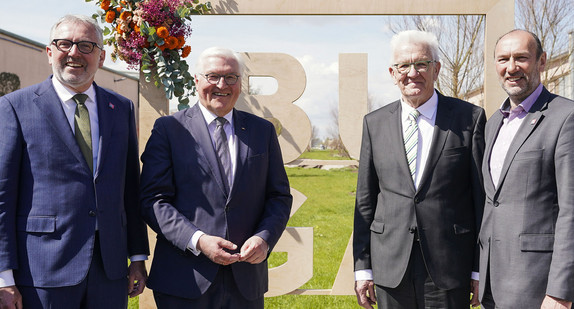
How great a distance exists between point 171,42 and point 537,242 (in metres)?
3.10

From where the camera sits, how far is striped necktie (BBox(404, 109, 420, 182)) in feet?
9.86

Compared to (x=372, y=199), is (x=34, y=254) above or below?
below

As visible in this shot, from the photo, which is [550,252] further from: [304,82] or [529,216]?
[304,82]

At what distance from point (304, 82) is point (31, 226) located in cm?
284

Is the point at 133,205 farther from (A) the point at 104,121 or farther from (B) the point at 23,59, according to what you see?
(B) the point at 23,59

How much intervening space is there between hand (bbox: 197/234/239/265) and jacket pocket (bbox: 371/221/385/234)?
0.86m

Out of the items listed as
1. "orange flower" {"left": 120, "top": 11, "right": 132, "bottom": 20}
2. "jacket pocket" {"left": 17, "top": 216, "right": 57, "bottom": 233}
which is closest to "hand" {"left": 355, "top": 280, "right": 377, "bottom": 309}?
"jacket pocket" {"left": 17, "top": 216, "right": 57, "bottom": 233}

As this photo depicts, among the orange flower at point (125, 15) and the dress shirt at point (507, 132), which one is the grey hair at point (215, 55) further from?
the orange flower at point (125, 15)

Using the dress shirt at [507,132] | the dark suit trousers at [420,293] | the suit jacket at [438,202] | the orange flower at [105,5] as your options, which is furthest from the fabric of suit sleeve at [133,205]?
the dress shirt at [507,132]

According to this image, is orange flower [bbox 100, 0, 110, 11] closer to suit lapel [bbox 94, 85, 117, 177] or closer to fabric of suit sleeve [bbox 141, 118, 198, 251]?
suit lapel [bbox 94, 85, 117, 177]

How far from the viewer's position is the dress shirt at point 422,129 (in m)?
3.01

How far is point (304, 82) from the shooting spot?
483 centimetres

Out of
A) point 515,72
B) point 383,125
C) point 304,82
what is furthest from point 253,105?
point 515,72

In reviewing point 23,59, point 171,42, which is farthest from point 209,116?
point 23,59
